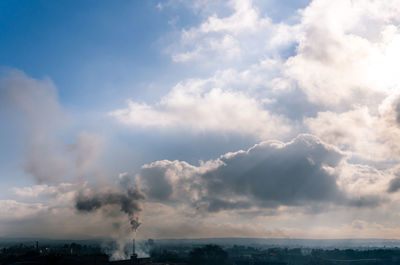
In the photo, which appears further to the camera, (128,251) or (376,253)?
(376,253)

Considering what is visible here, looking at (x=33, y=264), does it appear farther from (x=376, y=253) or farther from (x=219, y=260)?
(x=376, y=253)

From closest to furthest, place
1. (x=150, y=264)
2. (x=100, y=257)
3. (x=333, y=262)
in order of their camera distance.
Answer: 1. (x=100, y=257)
2. (x=150, y=264)
3. (x=333, y=262)

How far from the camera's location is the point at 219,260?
15088 cm

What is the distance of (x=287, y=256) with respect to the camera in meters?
192

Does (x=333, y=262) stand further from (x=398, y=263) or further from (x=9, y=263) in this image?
(x=9, y=263)

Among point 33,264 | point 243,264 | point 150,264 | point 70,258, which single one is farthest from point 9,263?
Result: point 243,264

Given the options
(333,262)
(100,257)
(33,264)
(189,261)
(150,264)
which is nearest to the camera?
(33,264)

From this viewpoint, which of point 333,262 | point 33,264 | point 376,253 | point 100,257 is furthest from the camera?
point 376,253

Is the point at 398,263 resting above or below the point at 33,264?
below

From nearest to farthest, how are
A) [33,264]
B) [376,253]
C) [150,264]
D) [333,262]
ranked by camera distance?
1. [33,264]
2. [150,264]
3. [333,262]
4. [376,253]

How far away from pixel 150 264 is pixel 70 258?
29.9 m

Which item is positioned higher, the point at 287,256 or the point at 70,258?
the point at 70,258

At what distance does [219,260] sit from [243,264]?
37.0 feet

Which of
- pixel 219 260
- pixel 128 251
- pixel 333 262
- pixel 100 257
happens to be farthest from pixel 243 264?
pixel 100 257
